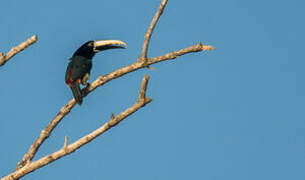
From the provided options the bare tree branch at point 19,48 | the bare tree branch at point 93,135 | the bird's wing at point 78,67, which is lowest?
the bare tree branch at point 93,135

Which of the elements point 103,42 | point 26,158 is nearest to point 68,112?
point 26,158

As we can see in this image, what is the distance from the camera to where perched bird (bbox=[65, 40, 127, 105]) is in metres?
10.4

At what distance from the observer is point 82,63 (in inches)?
441

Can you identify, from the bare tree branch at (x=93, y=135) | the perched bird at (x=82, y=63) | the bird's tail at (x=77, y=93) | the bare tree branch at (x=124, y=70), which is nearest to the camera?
the bare tree branch at (x=93, y=135)

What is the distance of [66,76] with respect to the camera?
35.6 ft

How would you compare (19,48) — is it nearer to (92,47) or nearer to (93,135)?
(93,135)

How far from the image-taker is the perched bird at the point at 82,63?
34.1 feet

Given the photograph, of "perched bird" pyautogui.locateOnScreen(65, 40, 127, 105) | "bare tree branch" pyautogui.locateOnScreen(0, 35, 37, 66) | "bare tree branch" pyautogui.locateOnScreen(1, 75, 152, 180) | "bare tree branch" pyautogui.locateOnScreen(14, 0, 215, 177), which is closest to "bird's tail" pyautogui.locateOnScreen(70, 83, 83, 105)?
"perched bird" pyautogui.locateOnScreen(65, 40, 127, 105)

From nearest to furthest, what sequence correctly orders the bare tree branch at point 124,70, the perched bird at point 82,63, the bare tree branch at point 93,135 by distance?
the bare tree branch at point 93,135 → the bare tree branch at point 124,70 → the perched bird at point 82,63

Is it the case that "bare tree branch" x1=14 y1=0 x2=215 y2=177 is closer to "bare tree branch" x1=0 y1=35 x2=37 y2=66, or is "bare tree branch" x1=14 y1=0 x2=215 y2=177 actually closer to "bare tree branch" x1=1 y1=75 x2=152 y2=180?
"bare tree branch" x1=1 y1=75 x2=152 y2=180

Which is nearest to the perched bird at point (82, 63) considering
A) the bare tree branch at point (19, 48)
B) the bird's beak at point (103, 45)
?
the bird's beak at point (103, 45)

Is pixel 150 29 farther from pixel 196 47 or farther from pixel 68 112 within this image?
pixel 68 112

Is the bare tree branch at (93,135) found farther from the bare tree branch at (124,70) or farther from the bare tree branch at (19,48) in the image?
the bare tree branch at (19,48)

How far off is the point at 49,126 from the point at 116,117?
1346mm
